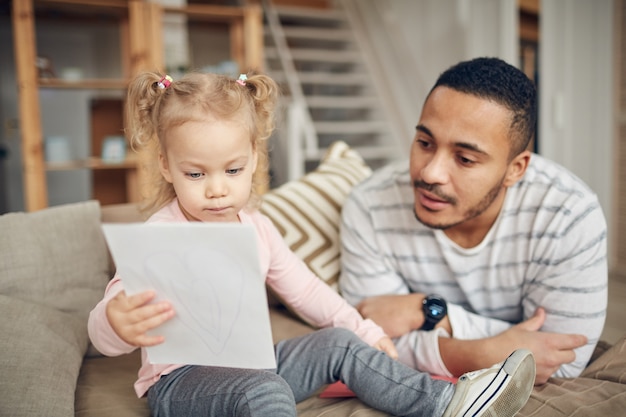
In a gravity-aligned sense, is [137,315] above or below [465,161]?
below

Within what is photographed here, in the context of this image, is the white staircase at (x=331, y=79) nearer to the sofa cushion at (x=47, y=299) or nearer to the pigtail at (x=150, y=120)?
the sofa cushion at (x=47, y=299)

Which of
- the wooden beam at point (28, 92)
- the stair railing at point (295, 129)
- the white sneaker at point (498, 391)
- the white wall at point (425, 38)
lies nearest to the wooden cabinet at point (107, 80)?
the wooden beam at point (28, 92)

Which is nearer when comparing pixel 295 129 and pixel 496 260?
pixel 496 260

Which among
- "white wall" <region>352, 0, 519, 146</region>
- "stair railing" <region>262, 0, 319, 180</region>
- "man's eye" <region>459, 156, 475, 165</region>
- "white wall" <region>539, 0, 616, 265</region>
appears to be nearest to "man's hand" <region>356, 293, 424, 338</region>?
"man's eye" <region>459, 156, 475, 165</region>

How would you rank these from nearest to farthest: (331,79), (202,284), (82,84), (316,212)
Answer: (202,284) < (316,212) < (82,84) < (331,79)

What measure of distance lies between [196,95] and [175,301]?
357 mm

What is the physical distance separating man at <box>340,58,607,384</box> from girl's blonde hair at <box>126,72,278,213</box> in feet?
1.28

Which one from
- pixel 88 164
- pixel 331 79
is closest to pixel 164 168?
pixel 88 164

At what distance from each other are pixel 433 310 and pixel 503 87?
20.4 inches

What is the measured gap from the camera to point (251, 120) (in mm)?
1027

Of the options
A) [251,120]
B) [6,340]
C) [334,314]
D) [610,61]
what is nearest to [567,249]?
[334,314]

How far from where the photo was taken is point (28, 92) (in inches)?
135

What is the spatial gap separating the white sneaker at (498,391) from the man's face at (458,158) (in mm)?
386

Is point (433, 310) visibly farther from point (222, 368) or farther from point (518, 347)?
point (222, 368)
